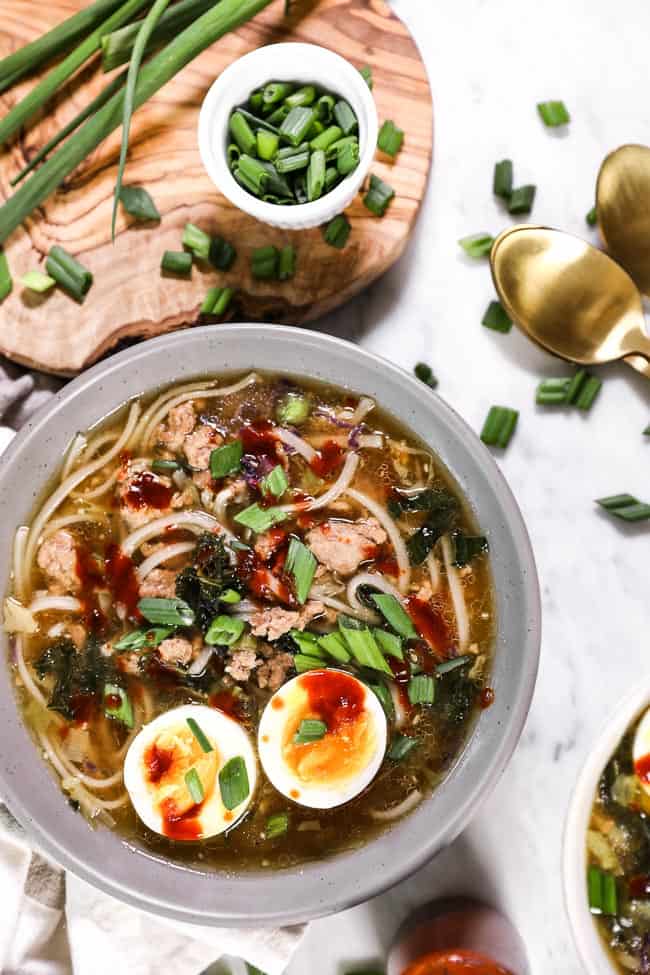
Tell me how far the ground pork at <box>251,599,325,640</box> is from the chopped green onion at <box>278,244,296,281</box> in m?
0.89

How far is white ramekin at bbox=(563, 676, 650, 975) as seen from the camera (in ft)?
8.02

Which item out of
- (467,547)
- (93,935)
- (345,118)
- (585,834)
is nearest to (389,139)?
(345,118)

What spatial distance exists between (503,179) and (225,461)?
3.79 feet

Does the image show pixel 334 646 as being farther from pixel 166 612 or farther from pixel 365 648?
pixel 166 612

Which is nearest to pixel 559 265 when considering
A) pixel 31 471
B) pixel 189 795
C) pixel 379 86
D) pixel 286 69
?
pixel 379 86

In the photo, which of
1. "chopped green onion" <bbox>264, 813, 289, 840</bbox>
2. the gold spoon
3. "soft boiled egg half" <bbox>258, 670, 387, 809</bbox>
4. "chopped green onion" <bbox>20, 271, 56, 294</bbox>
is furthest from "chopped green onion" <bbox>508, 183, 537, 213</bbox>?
"chopped green onion" <bbox>264, 813, 289, 840</bbox>

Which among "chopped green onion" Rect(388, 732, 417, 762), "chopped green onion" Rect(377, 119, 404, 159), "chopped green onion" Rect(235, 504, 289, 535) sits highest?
"chopped green onion" Rect(377, 119, 404, 159)

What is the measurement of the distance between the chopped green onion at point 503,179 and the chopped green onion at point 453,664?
1.33 metres

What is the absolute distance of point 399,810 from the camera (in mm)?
2455

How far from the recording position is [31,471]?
253 cm

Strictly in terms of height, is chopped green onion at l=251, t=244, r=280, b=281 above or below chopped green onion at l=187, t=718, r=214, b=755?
above

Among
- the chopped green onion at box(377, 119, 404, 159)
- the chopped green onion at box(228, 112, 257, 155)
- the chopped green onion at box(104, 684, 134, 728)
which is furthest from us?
the chopped green onion at box(377, 119, 404, 159)

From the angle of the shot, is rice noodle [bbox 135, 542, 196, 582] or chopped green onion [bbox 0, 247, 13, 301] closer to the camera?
rice noodle [bbox 135, 542, 196, 582]

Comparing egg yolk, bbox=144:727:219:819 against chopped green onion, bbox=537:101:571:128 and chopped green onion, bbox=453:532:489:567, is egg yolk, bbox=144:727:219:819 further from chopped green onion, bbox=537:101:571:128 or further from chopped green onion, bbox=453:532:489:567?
chopped green onion, bbox=537:101:571:128
